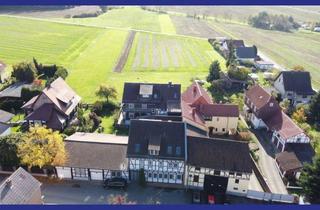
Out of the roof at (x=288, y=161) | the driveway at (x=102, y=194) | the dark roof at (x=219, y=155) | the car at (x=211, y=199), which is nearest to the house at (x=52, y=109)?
the driveway at (x=102, y=194)

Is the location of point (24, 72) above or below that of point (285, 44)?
above

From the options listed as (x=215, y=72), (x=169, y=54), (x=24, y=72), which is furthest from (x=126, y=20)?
Answer: (x=24, y=72)

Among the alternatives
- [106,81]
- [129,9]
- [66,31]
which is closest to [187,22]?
[129,9]

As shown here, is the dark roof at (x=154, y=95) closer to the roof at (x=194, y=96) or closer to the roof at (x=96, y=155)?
the roof at (x=194, y=96)

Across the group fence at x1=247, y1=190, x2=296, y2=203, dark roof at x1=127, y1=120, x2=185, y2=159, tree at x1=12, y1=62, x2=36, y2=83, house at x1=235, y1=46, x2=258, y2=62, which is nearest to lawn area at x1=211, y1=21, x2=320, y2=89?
house at x1=235, y1=46, x2=258, y2=62

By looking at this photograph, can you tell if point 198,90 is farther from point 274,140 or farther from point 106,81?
point 106,81

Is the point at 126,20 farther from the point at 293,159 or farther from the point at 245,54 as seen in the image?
the point at 293,159

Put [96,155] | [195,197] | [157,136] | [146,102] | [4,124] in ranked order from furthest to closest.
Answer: [146,102]
[4,124]
[96,155]
[157,136]
[195,197]
